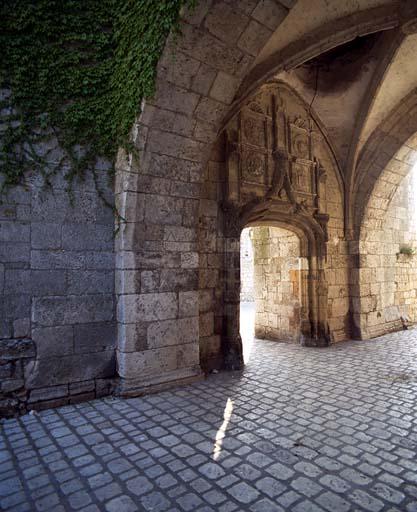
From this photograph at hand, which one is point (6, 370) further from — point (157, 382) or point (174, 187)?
point (174, 187)

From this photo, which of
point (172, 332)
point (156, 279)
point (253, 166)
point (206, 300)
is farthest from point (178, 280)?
point (253, 166)

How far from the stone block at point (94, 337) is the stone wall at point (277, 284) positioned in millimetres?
3525

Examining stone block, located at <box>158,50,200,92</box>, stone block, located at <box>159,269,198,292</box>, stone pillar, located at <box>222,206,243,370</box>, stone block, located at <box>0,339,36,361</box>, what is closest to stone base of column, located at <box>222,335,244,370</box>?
stone pillar, located at <box>222,206,243,370</box>

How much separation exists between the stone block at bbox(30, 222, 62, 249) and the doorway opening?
11.2ft

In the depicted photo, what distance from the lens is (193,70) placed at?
3.23 metres

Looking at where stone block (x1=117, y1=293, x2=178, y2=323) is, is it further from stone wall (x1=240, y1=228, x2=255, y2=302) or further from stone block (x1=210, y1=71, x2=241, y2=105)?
stone wall (x1=240, y1=228, x2=255, y2=302)

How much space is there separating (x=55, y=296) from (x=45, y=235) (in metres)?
0.60

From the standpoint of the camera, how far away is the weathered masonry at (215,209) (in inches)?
125

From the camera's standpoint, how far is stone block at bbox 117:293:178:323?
3.48 m

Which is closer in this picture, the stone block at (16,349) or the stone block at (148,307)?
the stone block at (16,349)

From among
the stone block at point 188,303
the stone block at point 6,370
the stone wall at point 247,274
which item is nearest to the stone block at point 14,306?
the stone block at point 6,370

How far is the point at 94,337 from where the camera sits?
11.4 feet

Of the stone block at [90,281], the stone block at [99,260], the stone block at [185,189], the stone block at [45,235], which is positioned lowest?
the stone block at [90,281]

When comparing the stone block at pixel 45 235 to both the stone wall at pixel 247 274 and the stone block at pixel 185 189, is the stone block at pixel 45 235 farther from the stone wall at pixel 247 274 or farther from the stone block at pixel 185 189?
the stone wall at pixel 247 274
